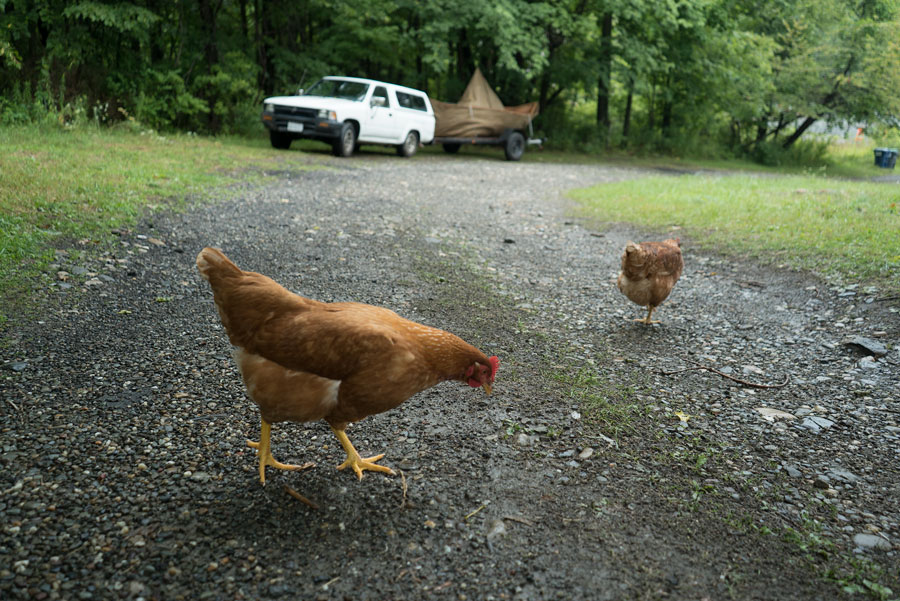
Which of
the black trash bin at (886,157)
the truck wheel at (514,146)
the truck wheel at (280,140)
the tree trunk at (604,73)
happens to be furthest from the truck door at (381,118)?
the black trash bin at (886,157)

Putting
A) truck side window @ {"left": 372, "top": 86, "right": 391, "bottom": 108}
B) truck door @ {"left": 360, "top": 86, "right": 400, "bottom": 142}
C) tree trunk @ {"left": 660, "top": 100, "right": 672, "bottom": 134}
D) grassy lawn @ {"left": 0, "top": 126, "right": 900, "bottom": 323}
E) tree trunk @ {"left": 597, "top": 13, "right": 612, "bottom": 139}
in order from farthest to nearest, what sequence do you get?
tree trunk @ {"left": 660, "top": 100, "right": 672, "bottom": 134}, tree trunk @ {"left": 597, "top": 13, "right": 612, "bottom": 139}, truck side window @ {"left": 372, "top": 86, "right": 391, "bottom": 108}, truck door @ {"left": 360, "top": 86, "right": 400, "bottom": 142}, grassy lawn @ {"left": 0, "top": 126, "right": 900, "bottom": 323}

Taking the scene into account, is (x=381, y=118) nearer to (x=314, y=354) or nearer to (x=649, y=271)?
(x=649, y=271)

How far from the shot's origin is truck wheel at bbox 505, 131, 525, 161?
19.8 metres

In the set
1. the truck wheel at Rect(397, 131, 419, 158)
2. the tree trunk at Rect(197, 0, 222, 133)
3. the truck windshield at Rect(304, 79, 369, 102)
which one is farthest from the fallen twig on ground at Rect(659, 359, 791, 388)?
the tree trunk at Rect(197, 0, 222, 133)

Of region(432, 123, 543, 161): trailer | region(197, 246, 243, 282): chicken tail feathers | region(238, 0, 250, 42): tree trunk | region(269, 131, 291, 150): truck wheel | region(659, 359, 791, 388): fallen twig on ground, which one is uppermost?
region(238, 0, 250, 42): tree trunk

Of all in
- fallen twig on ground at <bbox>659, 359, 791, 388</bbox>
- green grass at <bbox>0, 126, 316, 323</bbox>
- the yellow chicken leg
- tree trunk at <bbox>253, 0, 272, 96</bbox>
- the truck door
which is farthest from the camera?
tree trunk at <bbox>253, 0, 272, 96</bbox>

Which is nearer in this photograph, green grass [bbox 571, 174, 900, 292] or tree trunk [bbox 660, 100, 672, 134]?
green grass [bbox 571, 174, 900, 292]

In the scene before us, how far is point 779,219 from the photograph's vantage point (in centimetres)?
920

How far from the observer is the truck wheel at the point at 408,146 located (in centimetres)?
1781

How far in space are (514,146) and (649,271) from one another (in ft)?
50.2

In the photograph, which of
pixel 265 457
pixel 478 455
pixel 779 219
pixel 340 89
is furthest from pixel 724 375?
pixel 340 89

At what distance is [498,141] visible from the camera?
19750 millimetres

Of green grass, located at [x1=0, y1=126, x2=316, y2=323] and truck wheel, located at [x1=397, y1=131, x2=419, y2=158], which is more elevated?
truck wheel, located at [x1=397, y1=131, x2=419, y2=158]

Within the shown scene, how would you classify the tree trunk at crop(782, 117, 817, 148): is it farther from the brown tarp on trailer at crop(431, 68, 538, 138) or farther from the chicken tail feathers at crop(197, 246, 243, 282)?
the chicken tail feathers at crop(197, 246, 243, 282)
